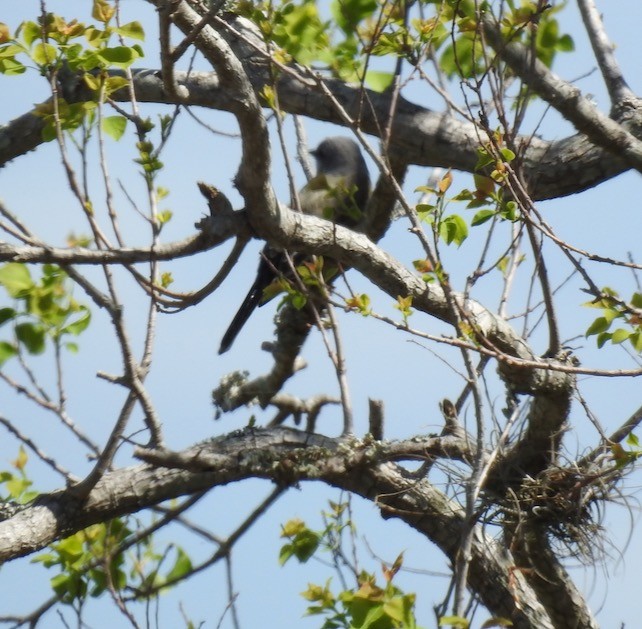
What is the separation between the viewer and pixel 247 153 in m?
2.79

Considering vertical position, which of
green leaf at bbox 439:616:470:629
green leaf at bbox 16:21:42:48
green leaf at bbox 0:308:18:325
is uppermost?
green leaf at bbox 16:21:42:48

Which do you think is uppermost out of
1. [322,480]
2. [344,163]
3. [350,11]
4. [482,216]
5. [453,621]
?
[344,163]

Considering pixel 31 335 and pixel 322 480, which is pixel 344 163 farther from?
pixel 31 335

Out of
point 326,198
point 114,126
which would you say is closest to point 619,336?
point 114,126

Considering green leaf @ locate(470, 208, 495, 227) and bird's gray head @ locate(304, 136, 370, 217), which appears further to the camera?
bird's gray head @ locate(304, 136, 370, 217)

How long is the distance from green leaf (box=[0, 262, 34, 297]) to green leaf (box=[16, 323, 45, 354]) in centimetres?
11

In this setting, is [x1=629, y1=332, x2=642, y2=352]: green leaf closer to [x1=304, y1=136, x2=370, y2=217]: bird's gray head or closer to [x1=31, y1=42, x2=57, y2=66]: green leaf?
[x1=31, y1=42, x2=57, y2=66]: green leaf

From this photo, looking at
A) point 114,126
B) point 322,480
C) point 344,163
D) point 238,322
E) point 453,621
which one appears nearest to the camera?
point 453,621

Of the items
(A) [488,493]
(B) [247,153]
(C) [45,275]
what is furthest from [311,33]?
(A) [488,493]

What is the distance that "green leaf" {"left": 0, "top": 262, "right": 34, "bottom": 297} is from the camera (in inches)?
112

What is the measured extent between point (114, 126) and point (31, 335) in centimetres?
72

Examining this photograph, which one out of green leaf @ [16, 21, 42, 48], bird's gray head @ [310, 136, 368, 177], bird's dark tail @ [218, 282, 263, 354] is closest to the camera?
green leaf @ [16, 21, 42, 48]

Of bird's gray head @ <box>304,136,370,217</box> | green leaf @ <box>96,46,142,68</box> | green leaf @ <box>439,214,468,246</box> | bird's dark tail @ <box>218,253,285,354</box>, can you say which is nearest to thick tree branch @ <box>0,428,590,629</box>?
green leaf @ <box>439,214,468,246</box>

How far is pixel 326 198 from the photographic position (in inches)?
196
